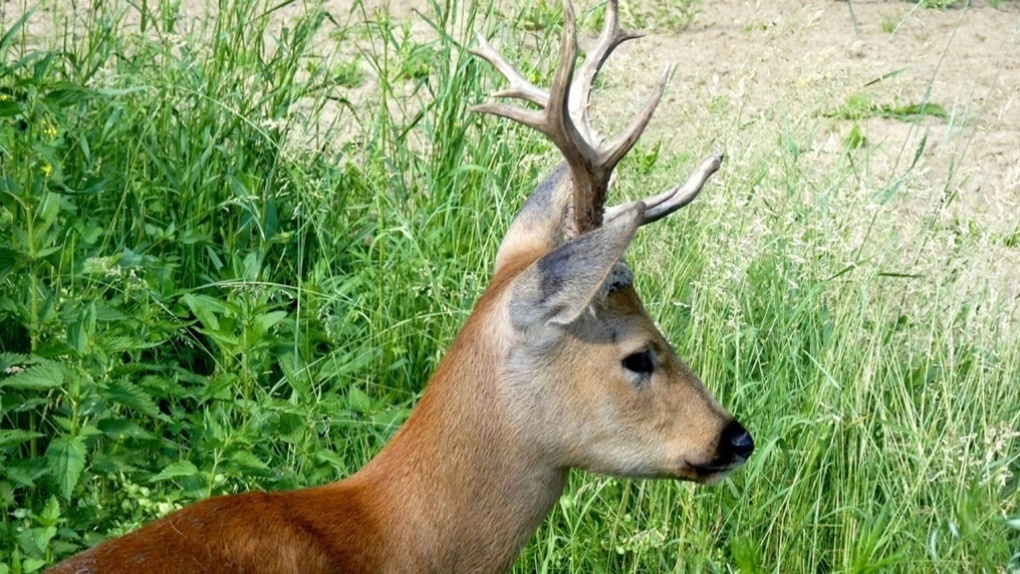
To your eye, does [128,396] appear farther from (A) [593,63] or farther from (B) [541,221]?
(A) [593,63]

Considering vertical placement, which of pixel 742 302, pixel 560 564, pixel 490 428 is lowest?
pixel 560 564

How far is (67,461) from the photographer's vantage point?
4.15 meters

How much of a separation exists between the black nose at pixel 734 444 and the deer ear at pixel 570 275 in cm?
54

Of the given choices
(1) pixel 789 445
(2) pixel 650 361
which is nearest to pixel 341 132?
(1) pixel 789 445

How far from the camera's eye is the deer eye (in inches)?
161

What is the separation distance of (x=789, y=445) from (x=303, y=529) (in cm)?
194

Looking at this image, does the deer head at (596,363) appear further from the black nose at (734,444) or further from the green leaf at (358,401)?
the green leaf at (358,401)

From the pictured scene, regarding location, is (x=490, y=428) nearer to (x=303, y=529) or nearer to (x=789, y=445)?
(x=303, y=529)

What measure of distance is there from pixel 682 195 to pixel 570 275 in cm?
58

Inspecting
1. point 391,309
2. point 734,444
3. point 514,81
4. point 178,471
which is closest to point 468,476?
point 734,444

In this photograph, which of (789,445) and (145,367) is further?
(789,445)

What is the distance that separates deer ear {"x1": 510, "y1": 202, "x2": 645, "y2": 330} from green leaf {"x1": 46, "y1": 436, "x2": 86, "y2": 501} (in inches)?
45.8

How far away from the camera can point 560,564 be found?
4883 mm

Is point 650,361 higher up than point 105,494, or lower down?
higher up
